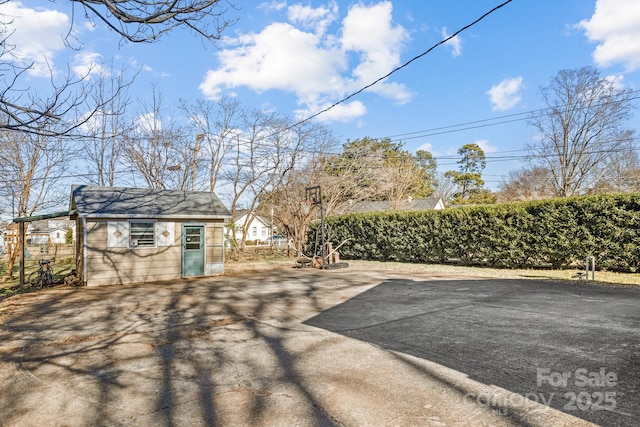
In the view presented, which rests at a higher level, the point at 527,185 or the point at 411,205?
the point at 527,185

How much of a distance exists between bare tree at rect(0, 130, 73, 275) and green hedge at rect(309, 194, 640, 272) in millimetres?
12703

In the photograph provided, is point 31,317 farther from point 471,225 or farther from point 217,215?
point 471,225

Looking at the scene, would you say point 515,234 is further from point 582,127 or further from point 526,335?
point 582,127

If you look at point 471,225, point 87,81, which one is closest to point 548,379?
point 87,81

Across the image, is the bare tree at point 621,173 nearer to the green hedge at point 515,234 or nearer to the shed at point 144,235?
the green hedge at point 515,234

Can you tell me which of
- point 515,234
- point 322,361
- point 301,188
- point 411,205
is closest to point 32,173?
point 301,188

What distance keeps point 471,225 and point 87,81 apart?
12.2m

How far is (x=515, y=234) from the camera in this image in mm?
11906

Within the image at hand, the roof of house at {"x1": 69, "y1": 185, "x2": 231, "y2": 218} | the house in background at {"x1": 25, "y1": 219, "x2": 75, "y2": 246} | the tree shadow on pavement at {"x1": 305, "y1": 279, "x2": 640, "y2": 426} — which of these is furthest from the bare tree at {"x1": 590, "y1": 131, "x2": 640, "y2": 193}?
the house in background at {"x1": 25, "y1": 219, "x2": 75, "y2": 246}

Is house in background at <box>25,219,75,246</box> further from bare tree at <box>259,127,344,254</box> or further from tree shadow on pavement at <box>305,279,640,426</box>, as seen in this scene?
tree shadow on pavement at <box>305,279,640,426</box>

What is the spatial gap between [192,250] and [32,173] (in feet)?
30.8

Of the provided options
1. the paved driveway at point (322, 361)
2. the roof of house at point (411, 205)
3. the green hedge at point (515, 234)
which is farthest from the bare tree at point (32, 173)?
the roof of house at point (411, 205)

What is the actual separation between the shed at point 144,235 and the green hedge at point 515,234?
685cm

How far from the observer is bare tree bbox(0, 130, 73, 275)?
46.2 feet
